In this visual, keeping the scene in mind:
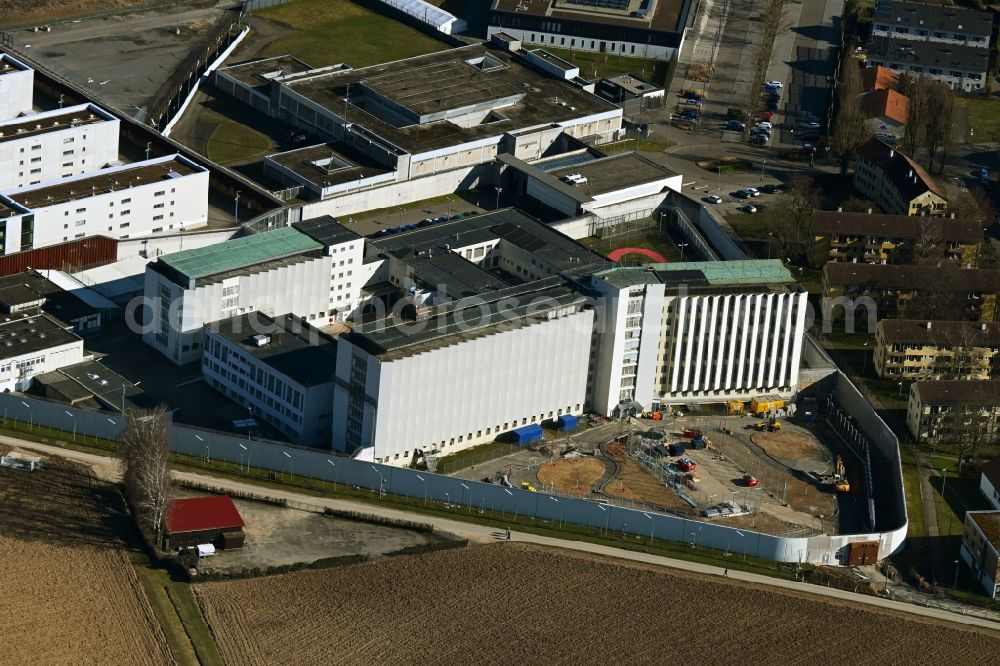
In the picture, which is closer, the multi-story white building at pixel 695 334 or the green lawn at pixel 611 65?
the multi-story white building at pixel 695 334

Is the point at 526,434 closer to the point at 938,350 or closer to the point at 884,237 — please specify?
the point at 938,350

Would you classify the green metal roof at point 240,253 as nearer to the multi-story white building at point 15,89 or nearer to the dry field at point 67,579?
the dry field at point 67,579

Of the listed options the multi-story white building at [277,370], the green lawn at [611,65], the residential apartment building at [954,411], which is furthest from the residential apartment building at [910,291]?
the green lawn at [611,65]

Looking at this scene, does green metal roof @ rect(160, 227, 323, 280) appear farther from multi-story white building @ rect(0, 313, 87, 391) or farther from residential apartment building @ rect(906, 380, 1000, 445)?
residential apartment building @ rect(906, 380, 1000, 445)

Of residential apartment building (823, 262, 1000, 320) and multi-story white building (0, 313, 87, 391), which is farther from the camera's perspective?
residential apartment building (823, 262, 1000, 320)

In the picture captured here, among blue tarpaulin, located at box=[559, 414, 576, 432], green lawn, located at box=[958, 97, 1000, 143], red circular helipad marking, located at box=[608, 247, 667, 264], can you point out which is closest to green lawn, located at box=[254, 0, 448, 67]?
red circular helipad marking, located at box=[608, 247, 667, 264]

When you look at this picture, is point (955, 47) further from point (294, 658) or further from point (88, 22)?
point (294, 658)
